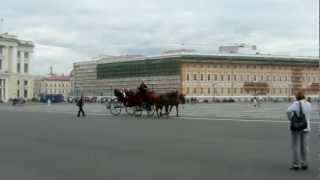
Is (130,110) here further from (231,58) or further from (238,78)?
(231,58)

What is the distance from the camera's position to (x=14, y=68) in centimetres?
Result: 15875

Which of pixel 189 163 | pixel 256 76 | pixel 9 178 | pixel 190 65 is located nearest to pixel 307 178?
pixel 189 163

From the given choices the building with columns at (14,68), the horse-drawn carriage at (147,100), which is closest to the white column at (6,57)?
the building with columns at (14,68)

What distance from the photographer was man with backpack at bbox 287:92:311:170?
35.3 ft

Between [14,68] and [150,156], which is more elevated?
[14,68]

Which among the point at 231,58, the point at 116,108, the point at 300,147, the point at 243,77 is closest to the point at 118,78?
the point at 231,58

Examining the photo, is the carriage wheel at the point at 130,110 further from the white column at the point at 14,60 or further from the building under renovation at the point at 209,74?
the white column at the point at 14,60

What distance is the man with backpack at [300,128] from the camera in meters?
10.8

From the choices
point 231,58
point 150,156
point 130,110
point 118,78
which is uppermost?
point 231,58

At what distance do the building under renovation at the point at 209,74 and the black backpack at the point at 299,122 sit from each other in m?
129

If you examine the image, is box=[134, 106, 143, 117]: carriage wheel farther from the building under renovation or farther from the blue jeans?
the building under renovation

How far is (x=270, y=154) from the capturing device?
1320 cm

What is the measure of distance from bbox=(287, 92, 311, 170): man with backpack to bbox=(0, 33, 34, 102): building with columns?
467 ft

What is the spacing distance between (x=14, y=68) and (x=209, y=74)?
53.2 m
